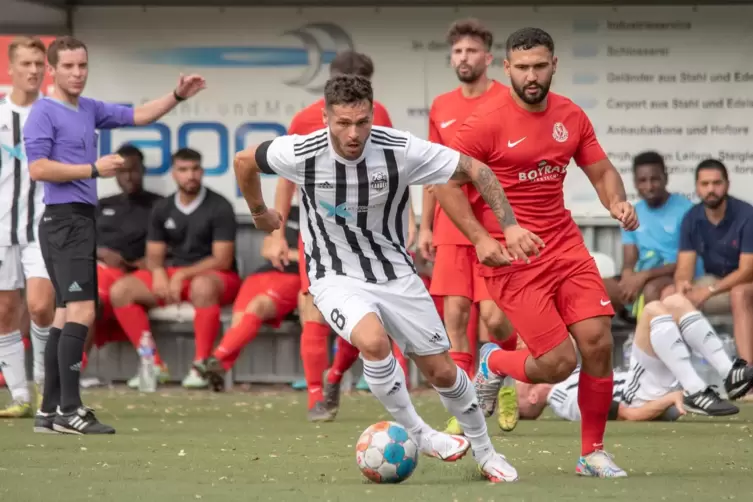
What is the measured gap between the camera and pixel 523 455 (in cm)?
810

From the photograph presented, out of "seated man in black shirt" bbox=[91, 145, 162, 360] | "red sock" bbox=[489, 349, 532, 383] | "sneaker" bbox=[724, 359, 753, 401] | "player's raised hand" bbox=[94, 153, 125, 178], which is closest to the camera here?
"red sock" bbox=[489, 349, 532, 383]

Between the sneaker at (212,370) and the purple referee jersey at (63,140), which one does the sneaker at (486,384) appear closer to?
the purple referee jersey at (63,140)

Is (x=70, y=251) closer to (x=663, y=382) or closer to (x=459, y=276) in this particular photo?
(x=459, y=276)

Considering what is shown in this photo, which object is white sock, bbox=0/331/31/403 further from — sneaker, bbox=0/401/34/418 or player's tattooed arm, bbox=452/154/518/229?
player's tattooed arm, bbox=452/154/518/229

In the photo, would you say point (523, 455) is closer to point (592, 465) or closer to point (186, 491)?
point (592, 465)

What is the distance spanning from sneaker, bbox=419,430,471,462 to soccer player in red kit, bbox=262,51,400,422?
3004 mm

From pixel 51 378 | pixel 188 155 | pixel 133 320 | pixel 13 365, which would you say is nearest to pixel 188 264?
pixel 133 320

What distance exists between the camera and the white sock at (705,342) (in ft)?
36.2

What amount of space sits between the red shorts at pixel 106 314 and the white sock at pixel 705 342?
17.1ft

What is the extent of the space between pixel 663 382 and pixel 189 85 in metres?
3.85

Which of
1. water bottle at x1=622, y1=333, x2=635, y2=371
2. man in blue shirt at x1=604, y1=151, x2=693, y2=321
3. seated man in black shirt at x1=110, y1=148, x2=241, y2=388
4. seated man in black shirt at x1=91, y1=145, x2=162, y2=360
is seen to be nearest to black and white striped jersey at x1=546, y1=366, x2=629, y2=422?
water bottle at x1=622, y1=333, x2=635, y2=371

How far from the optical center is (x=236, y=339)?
13.2 m

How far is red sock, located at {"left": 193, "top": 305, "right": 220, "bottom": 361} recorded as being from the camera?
13.4m

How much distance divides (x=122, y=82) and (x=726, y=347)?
6029 millimetres
